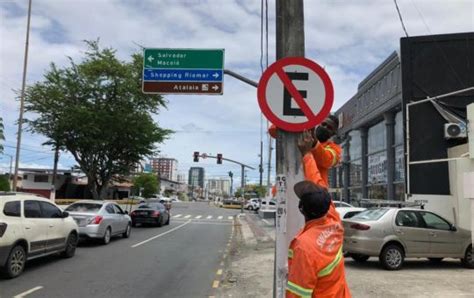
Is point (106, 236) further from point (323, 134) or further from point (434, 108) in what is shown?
point (323, 134)

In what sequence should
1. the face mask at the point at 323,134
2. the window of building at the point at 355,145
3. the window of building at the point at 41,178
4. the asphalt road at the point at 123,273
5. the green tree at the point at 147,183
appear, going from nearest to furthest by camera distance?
the face mask at the point at 323,134
the asphalt road at the point at 123,273
the window of building at the point at 355,145
the window of building at the point at 41,178
the green tree at the point at 147,183

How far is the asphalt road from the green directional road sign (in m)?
4.52

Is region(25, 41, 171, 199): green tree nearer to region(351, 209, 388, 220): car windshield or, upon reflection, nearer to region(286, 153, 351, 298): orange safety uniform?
region(351, 209, 388, 220): car windshield

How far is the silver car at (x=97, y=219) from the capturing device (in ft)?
54.5

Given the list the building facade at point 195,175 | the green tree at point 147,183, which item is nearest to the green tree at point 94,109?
the green tree at point 147,183

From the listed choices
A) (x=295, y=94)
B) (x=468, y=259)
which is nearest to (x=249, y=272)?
(x=468, y=259)

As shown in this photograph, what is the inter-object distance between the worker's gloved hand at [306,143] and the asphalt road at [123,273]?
5485 mm

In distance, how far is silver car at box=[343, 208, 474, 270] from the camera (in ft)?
39.6

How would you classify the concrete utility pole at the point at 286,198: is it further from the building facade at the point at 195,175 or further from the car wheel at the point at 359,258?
the building facade at the point at 195,175

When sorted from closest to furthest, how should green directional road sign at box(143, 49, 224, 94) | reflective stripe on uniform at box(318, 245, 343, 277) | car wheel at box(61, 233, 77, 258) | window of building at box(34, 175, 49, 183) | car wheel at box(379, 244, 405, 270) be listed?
reflective stripe on uniform at box(318, 245, 343, 277), car wheel at box(379, 244, 405, 270), green directional road sign at box(143, 49, 224, 94), car wheel at box(61, 233, 77, 258), window of building at box(34, 175, 49, 183)

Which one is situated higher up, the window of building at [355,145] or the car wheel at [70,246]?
the window of building at [355,145]

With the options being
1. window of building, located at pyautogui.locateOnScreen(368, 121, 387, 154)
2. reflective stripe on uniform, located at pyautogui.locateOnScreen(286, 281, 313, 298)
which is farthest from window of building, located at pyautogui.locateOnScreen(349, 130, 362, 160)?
reflective stripe on uniform, located at pyautogui.locateOnScreen(286, 281, 313, 298)

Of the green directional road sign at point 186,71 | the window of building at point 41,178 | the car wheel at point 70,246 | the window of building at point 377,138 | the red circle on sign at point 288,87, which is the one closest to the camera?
the red circle on sign at point 288,87

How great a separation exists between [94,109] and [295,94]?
31348 millimetres
